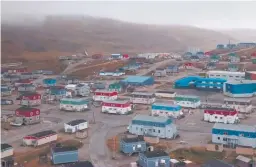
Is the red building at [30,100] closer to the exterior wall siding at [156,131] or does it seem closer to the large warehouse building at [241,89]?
the exterior wall siding at [156,131]

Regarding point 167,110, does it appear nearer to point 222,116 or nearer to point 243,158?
point 222,116

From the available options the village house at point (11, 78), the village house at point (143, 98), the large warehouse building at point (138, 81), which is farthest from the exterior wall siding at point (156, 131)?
the village house at point (11, 78)

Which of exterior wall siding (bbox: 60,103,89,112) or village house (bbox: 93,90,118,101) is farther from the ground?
village house (bbox: 93,90,118,101)

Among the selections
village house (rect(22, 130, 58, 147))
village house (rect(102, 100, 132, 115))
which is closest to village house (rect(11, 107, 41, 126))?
village house (rect(22, 130, 58, 147))

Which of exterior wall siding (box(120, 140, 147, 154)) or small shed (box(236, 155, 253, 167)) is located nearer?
small shed (box(236, 155, 253, 167))

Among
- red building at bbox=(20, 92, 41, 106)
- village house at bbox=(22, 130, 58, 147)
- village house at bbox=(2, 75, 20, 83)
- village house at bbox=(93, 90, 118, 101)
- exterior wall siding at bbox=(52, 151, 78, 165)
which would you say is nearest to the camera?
exterior wall siding at bbox=(52, 151, 78, 165)

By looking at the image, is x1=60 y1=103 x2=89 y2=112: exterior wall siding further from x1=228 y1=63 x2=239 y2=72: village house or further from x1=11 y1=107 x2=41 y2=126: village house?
x1=228 y1=63 x2=239 y2=72: village house

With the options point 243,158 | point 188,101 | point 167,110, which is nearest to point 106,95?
point 188,101
